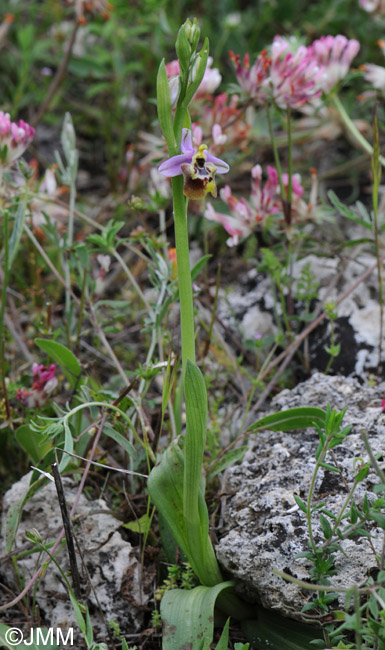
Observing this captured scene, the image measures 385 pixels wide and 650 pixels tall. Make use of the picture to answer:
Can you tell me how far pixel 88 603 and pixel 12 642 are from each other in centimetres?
24

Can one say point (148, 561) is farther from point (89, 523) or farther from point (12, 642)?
point (12, 642)

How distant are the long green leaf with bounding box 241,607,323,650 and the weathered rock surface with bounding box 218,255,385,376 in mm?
758

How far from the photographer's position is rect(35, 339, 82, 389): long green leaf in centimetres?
155

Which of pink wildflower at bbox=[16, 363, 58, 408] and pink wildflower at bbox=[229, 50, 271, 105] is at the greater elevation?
pink wildflower at bbox=[229, 50, 271, 105]

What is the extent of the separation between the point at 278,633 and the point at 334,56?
5.77 ft

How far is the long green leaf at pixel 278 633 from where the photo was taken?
52.4 inches

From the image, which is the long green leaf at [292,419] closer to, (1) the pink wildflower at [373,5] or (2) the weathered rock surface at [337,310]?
(2) the weathered rock surface at [337,310]

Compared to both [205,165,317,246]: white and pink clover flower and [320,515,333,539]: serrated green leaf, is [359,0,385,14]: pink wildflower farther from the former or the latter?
[320,515,333,539]: serrated green leaf

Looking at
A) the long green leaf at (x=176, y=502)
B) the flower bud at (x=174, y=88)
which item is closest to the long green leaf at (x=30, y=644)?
the long green leaf at (x=176, y=502)

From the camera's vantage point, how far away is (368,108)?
274cm

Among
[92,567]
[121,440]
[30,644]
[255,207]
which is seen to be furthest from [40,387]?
[255,207]

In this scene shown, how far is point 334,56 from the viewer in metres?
2.12

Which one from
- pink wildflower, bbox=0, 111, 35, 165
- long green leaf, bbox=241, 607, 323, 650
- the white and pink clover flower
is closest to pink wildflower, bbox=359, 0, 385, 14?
the white and pink clover flower

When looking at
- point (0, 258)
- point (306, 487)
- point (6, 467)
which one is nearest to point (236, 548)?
point (306, 487)
